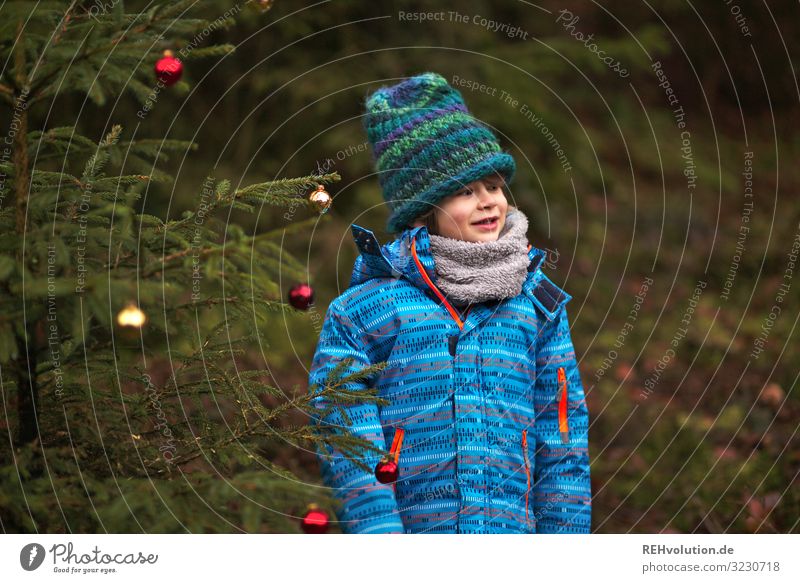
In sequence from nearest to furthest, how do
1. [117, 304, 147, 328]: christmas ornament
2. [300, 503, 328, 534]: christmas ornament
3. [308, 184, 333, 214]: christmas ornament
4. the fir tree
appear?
[117, 304, 147, 328]: christmas ornament, the fir tree, [300, 503, 328, 534]: christmas ornament, [308, 184, 333, 214]: christmas ornament

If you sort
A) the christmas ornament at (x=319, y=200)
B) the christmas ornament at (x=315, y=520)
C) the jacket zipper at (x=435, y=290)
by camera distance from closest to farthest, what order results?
the christmas ornament at (x=315, y=520)
the christmas ornament at (x=319, y=200)
the jacket zipper at (x=435, y=290)

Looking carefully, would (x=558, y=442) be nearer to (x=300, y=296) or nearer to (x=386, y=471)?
(x=386, y=471)

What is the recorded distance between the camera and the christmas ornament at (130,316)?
213 centimetres

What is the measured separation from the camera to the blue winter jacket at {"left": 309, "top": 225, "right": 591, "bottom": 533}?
8.84 feet

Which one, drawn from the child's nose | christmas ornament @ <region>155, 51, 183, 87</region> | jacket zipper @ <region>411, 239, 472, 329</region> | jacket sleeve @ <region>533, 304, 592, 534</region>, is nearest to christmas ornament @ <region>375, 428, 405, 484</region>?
jacket zipper @ <region>411, 239, 472, 329</region>

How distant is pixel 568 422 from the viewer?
2.89 meters

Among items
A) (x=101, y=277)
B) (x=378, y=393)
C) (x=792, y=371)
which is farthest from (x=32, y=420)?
(x=792, y=371)

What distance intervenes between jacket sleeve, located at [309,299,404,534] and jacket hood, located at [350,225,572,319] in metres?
0.27

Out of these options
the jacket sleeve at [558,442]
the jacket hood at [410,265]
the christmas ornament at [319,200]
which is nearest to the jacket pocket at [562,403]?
the jacket sleeve at [558,442]

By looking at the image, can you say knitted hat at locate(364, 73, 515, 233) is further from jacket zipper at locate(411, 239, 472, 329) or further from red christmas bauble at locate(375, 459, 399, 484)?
red christmas bauble at locate(375, 459, 399, 484)

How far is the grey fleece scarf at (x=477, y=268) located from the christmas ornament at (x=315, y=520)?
0.82m

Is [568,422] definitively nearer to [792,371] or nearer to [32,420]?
[32,420]

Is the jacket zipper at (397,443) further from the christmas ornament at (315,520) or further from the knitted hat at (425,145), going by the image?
the knitted hat at (425,145)

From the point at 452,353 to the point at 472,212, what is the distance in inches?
18.8
